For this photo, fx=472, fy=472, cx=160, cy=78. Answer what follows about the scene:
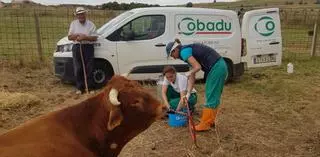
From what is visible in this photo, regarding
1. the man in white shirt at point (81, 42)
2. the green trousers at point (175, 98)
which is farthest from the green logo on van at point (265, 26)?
the green trousers at point (175, 98)

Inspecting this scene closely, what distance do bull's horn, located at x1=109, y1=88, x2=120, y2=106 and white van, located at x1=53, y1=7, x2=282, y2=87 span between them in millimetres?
6572

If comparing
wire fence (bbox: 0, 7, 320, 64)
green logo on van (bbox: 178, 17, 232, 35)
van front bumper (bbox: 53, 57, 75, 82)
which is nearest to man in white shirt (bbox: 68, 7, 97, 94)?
van front bumper (bbox: 53, 57, 75, 82)

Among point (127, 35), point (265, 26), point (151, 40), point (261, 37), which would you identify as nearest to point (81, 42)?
point (127, 35)

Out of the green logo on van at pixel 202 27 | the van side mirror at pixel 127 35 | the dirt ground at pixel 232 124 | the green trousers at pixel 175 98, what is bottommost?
the dirt ground at pixel 232 124

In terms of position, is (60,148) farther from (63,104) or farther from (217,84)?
(63,104)

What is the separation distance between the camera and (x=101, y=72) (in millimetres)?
9945

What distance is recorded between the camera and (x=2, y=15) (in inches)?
606

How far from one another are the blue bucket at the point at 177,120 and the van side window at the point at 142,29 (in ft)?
10.8

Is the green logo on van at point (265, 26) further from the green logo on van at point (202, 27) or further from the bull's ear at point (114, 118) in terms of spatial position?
the bull's ear at point (114, 118)

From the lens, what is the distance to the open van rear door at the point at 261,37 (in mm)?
10977

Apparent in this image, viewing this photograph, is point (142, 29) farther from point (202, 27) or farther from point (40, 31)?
point (40, 31)

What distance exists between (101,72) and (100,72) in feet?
0.10

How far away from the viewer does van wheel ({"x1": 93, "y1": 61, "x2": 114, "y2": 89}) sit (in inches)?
389

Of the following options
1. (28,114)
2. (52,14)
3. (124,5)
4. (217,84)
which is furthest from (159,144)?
(124,5)
